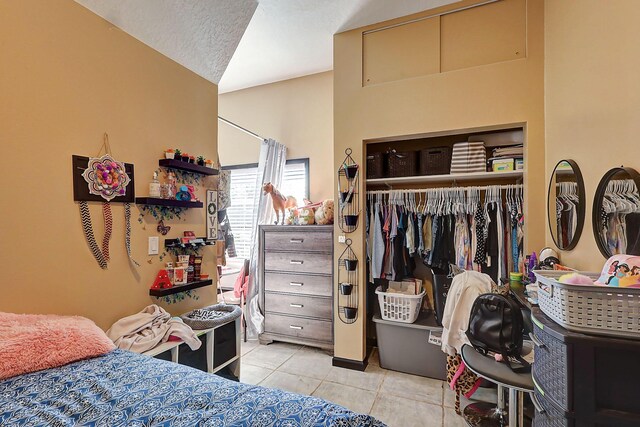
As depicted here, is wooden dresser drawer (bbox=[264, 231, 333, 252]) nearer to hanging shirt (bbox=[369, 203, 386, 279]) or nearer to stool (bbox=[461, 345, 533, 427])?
hanging shirt (bbox=[369, 203, 386, 279])

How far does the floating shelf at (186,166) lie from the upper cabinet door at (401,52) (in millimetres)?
1653

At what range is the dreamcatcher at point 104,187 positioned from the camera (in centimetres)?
163

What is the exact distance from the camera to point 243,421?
891 mm

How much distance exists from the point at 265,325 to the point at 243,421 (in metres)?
2.59

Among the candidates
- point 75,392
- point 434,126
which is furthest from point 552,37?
point 75,392

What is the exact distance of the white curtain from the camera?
3.50 meters

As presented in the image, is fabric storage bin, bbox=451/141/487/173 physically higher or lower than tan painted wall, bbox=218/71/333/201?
lower

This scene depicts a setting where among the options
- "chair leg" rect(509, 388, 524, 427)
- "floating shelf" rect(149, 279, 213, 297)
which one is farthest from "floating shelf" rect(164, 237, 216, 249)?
"chair leg" rect(509, 388, 524, 427)

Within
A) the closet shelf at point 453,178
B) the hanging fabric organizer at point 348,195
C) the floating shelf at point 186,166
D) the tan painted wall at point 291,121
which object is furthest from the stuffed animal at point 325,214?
the floating shelf at point 186,166

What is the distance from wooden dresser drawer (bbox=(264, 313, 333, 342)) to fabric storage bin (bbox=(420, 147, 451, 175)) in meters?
1.82

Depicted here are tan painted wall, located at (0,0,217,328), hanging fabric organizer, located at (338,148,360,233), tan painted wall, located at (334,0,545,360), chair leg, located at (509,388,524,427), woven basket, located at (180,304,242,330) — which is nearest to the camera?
tan painted wall, located at (0,0,217,328)

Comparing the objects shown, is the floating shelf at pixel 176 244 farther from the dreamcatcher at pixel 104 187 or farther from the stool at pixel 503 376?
the stool at pixel 503 376

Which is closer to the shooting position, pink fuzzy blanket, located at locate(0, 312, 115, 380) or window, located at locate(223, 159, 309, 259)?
pink fuzzy blanket, located at locate(0, 312, 115, 380)

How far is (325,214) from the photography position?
3146mm
